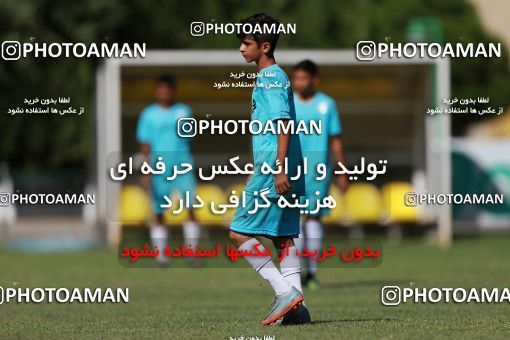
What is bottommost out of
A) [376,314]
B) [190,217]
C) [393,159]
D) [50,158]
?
[376,314]

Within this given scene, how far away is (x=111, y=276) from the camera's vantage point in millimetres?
17531

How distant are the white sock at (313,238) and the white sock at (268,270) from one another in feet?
14.9

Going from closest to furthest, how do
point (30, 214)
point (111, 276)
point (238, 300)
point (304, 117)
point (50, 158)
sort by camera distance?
point (238, 300) < point (304, 117) < point (111, 276) < point (30, 214) < point (50, 158)

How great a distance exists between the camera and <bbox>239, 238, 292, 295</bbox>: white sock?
10336 mm

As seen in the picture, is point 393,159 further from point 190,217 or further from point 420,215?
point 190,217

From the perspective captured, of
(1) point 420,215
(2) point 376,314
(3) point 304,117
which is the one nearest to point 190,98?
(1) point 420,215

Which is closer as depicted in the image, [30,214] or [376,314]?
[376,314]

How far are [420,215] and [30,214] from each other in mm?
11654
